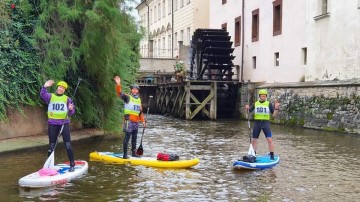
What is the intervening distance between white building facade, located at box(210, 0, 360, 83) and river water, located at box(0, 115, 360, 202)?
21.5 feet

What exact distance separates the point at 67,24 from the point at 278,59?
1528cm

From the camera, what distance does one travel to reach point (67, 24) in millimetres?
15391

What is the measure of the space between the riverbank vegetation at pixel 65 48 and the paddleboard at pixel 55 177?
13.7 feet

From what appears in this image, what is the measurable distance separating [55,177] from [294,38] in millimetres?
19117

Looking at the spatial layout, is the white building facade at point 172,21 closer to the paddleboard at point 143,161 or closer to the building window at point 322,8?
the building window at point 322,8

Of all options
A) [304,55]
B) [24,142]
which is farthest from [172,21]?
[24,142]

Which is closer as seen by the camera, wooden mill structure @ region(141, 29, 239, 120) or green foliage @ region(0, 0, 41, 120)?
green foliage @ region(0, 0, 41, 120)

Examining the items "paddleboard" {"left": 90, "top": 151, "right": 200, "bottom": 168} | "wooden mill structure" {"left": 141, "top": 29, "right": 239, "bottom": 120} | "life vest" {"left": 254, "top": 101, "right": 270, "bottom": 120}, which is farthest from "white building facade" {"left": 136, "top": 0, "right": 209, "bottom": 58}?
"life vest" {"left": 254, "top": 101, "right": 270, "bottom": 120}

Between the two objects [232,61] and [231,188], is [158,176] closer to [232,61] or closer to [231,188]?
[231,188]

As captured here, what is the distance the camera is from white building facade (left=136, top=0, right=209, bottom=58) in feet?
136

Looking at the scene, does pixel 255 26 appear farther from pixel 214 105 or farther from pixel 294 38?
pixel 214 105

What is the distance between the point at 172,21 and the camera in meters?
48.8

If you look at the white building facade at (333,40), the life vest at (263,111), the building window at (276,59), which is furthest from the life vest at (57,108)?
the building window at (276,59)

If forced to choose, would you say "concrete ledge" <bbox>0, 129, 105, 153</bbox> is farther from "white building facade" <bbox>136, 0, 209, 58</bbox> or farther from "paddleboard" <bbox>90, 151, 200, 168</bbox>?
"white building facade" <bbox>136, 0, 209, 58</bbox>
